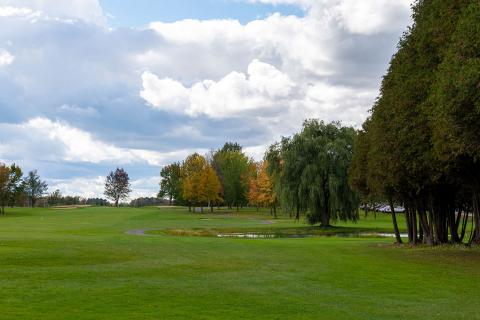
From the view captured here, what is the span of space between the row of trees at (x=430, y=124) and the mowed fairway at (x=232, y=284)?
446 centimetres

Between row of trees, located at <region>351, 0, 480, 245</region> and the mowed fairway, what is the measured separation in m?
4.46

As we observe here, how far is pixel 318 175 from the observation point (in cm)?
5631

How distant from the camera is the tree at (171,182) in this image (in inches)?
5076

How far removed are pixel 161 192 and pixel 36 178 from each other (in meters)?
40.5

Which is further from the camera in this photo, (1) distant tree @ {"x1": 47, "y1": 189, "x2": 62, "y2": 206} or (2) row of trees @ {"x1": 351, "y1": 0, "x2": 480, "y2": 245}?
(1) distant tree @ {"x1": 47, "y1": 189, "x2": 62, "y2": 206}

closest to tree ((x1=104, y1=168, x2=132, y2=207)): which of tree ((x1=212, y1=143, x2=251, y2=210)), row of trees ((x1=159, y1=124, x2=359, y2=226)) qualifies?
tree ((x1=212, y1=143, x2=251, y2=210))

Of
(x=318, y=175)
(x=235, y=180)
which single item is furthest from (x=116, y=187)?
(x=318, y=175)

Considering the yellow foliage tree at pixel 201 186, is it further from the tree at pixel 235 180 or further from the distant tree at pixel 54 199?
the distant tree at pixel 54 199

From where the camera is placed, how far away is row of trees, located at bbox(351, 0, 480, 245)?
20859 mm

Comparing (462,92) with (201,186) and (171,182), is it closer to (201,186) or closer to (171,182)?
(201,186)

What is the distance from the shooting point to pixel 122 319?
11797mm

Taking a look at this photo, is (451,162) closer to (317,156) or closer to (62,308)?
(62,308)

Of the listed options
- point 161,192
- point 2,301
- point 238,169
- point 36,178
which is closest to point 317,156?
point 2,301

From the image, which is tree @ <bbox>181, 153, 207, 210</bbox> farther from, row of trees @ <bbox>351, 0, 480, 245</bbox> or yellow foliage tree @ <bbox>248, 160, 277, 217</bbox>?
row of trees @ <bbox>351, 0, 480, 245</bbox>
